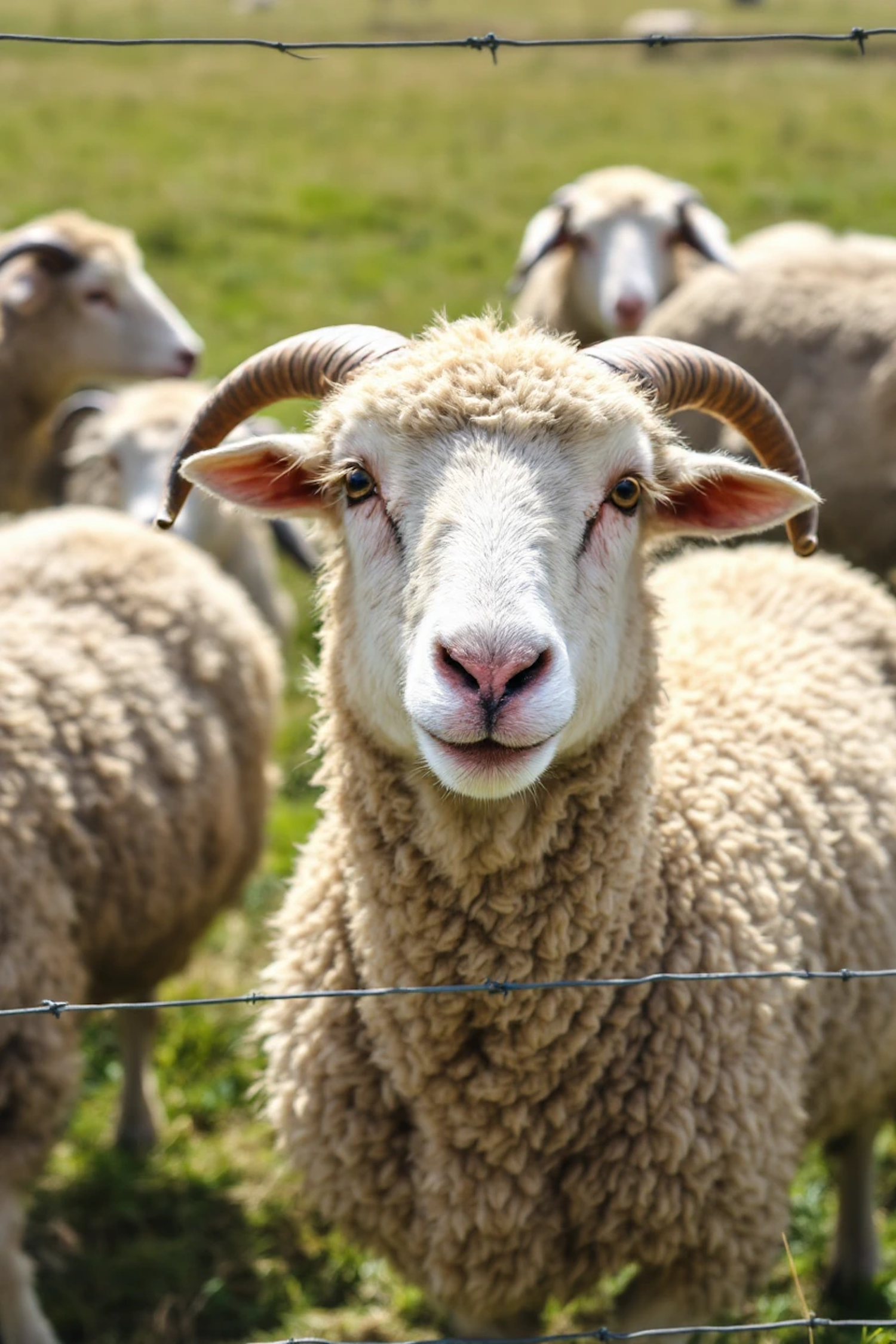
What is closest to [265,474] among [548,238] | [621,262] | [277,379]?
[277,379]

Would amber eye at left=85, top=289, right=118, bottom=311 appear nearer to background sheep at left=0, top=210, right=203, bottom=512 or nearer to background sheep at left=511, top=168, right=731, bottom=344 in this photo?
background sheep at left=0, top=210, right=203, bottom=512

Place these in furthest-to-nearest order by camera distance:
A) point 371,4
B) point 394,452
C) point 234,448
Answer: point 371,4 < point 234,448 < point 394,452

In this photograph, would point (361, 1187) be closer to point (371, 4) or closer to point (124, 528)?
point (124, 528)

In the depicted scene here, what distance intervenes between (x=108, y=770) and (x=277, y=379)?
1271 millimetres

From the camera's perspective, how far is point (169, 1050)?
433 centimetres

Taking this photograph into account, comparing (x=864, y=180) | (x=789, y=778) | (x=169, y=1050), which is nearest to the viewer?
(x=789, y=778)

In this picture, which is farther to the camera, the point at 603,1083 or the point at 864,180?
the point at 864,180

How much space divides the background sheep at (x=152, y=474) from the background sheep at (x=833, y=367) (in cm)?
183

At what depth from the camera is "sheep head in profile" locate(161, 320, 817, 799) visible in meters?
2.12

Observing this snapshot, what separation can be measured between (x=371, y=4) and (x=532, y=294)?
30.8m

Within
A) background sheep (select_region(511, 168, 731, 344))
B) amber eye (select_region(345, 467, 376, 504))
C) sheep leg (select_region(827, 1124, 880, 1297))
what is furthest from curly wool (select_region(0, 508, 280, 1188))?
background sheep (select_region(511, 168, 731, 344))

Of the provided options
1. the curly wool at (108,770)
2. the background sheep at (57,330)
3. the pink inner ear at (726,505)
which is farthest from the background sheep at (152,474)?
the pink inner ear at (726,505)

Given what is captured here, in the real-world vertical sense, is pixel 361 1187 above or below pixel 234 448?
below

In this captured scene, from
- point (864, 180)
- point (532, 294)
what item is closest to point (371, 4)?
point (864, 180)
